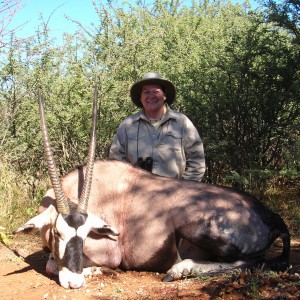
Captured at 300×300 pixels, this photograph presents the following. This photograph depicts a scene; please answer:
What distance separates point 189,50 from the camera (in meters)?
10.3

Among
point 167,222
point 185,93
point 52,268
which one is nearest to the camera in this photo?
point 52,268

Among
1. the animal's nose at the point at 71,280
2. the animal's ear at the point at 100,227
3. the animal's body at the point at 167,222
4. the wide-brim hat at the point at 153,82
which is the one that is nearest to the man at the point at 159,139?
the wide-brim hat at the point at 153,82

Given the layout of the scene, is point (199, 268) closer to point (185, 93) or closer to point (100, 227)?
point (100, 227)

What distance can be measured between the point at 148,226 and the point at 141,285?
2.02ft

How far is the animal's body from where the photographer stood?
4301mm

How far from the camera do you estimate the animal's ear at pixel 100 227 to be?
14.0ft

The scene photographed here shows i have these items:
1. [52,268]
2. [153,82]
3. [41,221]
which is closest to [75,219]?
[41,221]

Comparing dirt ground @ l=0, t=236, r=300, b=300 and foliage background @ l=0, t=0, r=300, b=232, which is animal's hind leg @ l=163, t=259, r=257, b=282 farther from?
foliage background @ l=0, t=0, r=300, b=232

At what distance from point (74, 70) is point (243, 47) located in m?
3.20

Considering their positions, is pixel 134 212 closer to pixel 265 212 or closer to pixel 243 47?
pixel 265 212

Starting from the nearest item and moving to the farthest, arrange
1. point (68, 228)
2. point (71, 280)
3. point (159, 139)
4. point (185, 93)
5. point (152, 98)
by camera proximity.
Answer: point (71, 280), point (68, 228), point (159, 139), point (152, 98), point (185, 93)

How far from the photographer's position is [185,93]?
8.63 meters

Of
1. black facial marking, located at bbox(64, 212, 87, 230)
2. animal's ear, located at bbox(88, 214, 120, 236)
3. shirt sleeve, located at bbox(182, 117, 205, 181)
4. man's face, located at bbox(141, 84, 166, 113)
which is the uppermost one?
man's face, located at bbox(141, 84, 166, 113)

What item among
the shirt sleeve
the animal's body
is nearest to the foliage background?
the shirt sleeve
